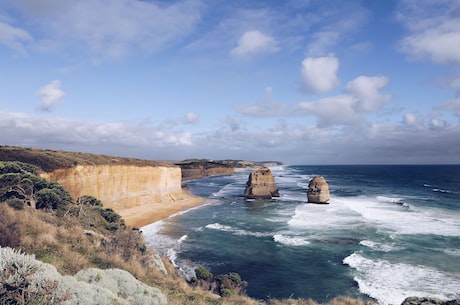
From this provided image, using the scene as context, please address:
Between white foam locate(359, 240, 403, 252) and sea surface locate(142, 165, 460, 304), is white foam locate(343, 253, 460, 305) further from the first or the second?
white foam locate(359, 240, 403, 252)

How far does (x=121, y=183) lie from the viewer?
44781 mm

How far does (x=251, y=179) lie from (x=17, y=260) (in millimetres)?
56853

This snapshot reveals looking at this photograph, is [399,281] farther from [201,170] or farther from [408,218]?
[201,170]

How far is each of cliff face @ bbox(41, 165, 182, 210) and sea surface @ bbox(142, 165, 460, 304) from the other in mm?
7409

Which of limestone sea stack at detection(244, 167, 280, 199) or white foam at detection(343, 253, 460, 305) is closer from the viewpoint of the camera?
white foam at detection(343, 253, 460, 305)

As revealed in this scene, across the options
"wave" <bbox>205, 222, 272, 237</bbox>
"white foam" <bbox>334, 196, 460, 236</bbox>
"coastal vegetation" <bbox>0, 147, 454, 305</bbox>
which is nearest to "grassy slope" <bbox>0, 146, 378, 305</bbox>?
"coastal vegetation" <bbox>0, 147, 454, 305</bbox>

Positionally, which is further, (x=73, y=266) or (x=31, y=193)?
(x=31, y=193)

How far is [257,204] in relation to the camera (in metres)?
55.6

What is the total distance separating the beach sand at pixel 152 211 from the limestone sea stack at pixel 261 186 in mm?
9414

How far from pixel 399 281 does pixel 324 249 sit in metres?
7.91

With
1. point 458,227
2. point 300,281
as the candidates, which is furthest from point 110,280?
point 458,227

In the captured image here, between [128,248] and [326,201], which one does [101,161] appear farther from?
[326,201]

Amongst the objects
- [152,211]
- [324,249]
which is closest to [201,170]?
[152,211]

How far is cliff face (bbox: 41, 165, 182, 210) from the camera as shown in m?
34.9
